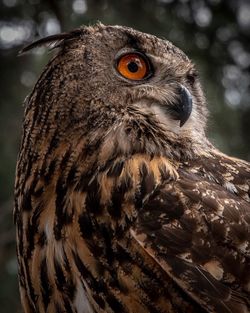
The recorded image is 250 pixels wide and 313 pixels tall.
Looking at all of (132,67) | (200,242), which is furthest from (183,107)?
(200,242)

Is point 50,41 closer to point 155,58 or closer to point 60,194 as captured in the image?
point 155,58

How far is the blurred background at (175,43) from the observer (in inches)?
217

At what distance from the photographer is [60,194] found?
7.65 ft

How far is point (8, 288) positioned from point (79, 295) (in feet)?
13.4

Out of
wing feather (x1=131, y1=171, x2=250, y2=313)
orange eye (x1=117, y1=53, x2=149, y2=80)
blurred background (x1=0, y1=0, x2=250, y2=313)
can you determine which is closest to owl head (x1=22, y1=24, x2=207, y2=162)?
orange eye (x1=117, y1=53, x2=149, y2=80)

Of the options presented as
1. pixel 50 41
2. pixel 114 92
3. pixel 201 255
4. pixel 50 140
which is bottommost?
pixel 201 255

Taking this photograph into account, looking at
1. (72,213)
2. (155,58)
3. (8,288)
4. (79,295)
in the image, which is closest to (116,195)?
(72,213)

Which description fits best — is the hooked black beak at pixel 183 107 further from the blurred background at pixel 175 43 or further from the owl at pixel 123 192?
the blurred background at pixel 175 43

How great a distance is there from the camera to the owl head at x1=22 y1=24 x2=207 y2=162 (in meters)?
2.40

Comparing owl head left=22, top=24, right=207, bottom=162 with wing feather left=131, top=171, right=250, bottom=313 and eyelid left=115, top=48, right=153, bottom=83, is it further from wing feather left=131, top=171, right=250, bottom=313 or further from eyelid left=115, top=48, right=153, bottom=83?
wing feather left=131, top=171, right=250, bottom=313

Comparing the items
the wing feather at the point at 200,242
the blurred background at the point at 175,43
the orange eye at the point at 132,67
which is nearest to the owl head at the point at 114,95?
the orange eye at the point at 132,67

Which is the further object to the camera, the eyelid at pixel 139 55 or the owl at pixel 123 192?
the eyelid at pixel 139 55

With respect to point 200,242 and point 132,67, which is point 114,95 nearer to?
point 132,67

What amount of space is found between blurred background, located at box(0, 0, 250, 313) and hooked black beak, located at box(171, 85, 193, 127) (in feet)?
9.23
